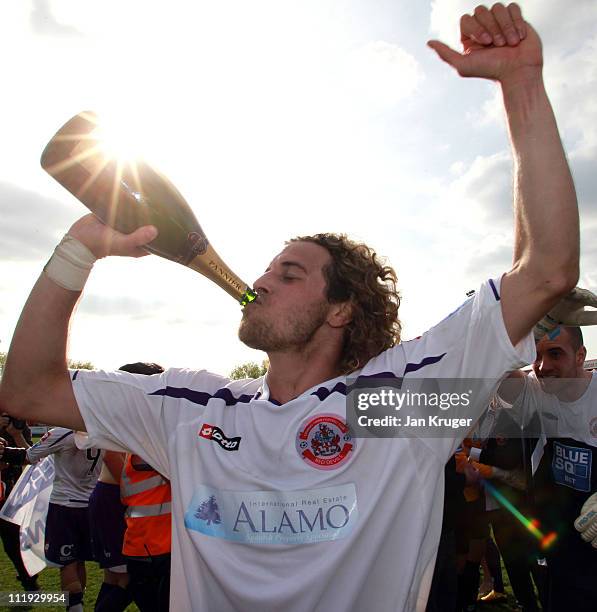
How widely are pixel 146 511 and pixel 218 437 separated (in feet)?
8.07

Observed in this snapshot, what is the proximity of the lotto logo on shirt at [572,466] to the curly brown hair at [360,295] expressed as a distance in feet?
6.97

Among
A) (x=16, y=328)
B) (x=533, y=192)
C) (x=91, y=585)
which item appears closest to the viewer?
(x=533, y=192)

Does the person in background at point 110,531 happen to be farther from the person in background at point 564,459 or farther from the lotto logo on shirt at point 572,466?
the lotto logo on shirt at point 572,466

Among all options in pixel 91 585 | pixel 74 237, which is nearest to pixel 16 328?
pixel 74 237

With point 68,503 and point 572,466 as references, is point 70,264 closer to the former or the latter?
point 572,466

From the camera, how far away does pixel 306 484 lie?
1890 mm

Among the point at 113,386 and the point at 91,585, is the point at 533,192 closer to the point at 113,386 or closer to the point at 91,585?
the point at 113,386

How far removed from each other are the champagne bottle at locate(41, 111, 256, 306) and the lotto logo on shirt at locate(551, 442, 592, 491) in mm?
3043

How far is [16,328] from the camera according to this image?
1963 millimetres

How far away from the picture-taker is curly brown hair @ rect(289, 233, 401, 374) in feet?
8.30

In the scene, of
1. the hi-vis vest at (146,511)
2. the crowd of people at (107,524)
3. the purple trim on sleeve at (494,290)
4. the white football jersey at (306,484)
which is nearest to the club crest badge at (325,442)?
the white football jersey at (306,484)

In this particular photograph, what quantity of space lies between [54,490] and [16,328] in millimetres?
4911

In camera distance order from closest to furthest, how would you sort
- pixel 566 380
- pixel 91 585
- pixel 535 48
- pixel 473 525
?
pixel 535 48
pixel 566 380
pixel 473 525
pixel 91 585

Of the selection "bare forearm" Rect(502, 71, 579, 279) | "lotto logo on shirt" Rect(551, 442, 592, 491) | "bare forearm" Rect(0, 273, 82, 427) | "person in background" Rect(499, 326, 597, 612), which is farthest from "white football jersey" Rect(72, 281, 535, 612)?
"lotto logo on shirt" Rect(551, 442, 592, 491)
